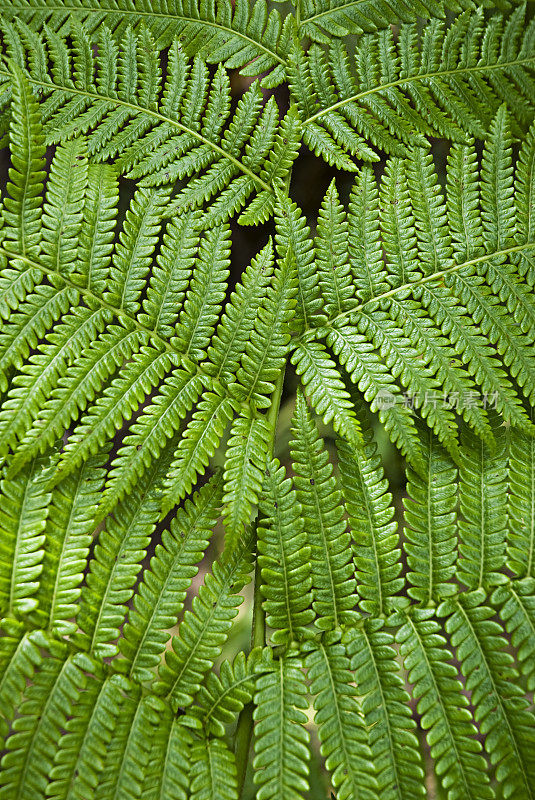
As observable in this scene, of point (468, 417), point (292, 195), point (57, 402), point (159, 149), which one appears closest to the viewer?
point (57, 402)

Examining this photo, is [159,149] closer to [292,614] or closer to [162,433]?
[162,433]

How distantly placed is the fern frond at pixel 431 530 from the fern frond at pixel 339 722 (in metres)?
0.27

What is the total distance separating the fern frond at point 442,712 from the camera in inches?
52.2

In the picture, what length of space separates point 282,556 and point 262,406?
1.36 ft

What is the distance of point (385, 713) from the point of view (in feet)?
4.55

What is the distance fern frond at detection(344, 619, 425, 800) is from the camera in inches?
52.6

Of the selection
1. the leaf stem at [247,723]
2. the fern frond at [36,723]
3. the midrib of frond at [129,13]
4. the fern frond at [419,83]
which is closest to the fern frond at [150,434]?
the leaf stem at [247,723]

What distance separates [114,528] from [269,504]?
1.35 ft

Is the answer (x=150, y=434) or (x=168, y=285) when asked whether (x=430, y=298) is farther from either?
(x=150, y=434)

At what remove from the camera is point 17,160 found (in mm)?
1485

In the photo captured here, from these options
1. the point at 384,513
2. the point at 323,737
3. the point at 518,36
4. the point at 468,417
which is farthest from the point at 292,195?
the point at 323,737

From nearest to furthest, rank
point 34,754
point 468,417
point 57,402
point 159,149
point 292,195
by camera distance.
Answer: point 34,754
point 57,402
point 468,417
point 159,149
point 292,195

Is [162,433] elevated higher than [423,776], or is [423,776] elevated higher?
[162,433]

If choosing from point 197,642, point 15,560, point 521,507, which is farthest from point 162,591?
point 521,507
